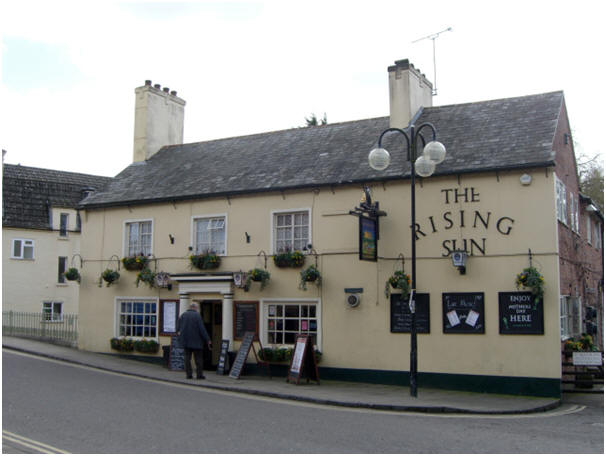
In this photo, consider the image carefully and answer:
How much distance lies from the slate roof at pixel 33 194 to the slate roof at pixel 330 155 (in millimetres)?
14152

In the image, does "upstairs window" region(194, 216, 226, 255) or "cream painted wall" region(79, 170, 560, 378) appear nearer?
"cream painted wall" region(79, 170, 560, 378)

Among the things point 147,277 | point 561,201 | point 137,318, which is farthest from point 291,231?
point 561,201

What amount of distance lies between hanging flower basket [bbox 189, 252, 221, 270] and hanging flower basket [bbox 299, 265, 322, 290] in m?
2.83

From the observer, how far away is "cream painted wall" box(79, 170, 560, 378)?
47.8ft

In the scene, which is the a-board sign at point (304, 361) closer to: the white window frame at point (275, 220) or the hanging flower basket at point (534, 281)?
the white window frame at point (275, 220)

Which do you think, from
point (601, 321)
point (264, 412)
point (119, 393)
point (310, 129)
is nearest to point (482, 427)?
point (264, 412)

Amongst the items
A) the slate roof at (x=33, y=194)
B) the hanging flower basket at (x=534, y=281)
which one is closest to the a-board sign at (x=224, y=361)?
the hanging flower basket at (x=534, y=281)

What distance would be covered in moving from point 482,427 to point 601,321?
14417 millimetres

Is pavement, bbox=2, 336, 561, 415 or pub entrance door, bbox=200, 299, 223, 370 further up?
pub entrance door, bbox=200, 299, 223, 370

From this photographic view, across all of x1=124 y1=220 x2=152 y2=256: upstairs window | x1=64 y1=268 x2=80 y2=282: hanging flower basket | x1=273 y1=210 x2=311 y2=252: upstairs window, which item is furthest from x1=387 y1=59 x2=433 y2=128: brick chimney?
x1=64 y1=268 x2=80 y2=282: hanging flower basket

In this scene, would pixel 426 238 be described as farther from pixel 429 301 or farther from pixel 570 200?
pixel 570 200

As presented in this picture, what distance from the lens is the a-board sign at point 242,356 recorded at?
1658 centimetres

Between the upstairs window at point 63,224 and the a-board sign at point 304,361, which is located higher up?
the upstairs window at point 63,224

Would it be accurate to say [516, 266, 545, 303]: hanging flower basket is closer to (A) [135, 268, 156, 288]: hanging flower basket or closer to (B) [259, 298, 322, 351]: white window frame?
(B) [259, 298, 322, 351]: white window frame
